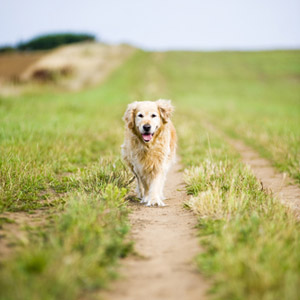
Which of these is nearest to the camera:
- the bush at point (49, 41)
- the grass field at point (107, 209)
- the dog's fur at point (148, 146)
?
the grass field at point (107, 209)

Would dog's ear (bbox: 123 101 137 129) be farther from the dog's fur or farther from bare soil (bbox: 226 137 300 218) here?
bare soil (bbox: 226 137 300 218)

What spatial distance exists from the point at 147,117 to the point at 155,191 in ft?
3.70

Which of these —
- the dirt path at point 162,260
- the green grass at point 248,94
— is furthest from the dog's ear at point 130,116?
the green grass at point 248,94

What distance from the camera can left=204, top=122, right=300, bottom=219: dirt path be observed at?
496 cm

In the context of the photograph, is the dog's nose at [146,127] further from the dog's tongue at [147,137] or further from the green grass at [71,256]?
the green grass at [71,256]

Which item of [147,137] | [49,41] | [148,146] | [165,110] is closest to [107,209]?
[147,137]

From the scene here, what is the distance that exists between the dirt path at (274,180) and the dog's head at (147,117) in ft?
5.85

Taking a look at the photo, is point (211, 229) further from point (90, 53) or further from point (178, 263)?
point (90, 53)

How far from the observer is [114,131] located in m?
Result: 10.7

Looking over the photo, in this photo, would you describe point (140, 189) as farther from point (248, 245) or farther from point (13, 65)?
point (13, 65)

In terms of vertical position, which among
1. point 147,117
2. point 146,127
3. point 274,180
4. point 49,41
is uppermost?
point 49,41

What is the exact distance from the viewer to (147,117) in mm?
A: 5359

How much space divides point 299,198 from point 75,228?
3.79m

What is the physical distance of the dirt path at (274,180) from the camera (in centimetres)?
496
